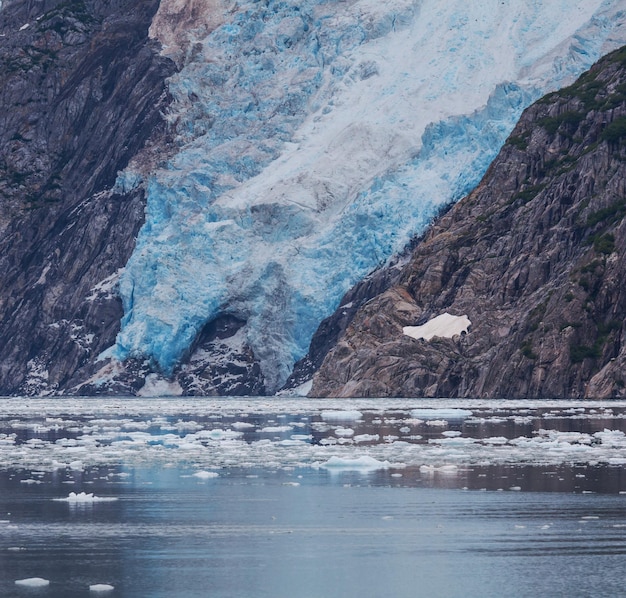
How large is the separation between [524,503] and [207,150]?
85967mm

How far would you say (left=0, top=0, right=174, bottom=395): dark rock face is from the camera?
112438 mm

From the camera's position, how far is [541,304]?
246 ft

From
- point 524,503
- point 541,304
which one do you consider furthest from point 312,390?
point 524,503

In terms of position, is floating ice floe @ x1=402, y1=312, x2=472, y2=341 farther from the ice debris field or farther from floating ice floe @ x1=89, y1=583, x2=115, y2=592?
floating ice floe @ x1=89, y1=583, x2=115, y2=592

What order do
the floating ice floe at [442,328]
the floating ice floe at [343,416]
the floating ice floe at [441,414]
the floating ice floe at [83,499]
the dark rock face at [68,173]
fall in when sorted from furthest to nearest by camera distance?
the dark rock face at [68,173]
the floating ice floe at [442,328]
the floating ice floe at [441,414]
the floating ice floe at [343,416]
the floating ice floe at [83,499]

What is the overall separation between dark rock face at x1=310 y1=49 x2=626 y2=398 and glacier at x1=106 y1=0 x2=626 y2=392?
19.3ft

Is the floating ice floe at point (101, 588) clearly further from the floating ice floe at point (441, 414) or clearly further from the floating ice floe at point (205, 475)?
the floating ice floe at point (441, 414)

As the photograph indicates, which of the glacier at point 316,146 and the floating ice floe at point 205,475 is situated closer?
the floating ice floe at point 205,475

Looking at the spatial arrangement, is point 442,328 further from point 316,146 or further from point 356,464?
point 356,464

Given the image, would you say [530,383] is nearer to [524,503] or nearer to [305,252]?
[305,252]

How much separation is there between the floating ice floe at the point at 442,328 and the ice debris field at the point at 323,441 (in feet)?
85.3

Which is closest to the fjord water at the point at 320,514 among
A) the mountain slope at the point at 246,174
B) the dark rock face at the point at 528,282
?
the dark rock face at the point at 528,282

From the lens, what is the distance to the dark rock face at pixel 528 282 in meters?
71.3

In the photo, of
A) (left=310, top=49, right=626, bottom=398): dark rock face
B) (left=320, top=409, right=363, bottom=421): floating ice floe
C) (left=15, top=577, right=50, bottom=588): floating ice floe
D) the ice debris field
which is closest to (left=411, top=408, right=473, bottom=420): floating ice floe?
the ice debris field
